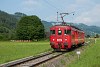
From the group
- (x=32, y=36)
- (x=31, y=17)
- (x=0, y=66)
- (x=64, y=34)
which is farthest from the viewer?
(x=31, y=17)

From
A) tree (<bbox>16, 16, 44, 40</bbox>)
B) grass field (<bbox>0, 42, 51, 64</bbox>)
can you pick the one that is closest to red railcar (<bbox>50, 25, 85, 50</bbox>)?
grass field (<bbox>0, 42, 51, 64</bbox>)

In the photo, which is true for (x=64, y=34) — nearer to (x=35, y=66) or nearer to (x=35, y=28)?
(x=35, y=66)

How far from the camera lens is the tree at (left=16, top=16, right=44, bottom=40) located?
109 meters

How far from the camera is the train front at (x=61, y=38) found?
33.8m

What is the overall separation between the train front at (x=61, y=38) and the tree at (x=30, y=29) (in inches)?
2892

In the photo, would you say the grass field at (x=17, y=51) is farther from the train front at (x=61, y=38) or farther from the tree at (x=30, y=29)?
the tree at (x=30, y=29)

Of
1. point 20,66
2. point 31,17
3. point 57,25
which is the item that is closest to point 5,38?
point 31,17

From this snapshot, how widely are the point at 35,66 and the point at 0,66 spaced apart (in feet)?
7.55

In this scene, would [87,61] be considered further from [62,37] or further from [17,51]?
[17,51]

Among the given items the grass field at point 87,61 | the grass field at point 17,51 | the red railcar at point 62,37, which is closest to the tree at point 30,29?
the grass field at point 17,51

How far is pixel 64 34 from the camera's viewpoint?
34.0 m

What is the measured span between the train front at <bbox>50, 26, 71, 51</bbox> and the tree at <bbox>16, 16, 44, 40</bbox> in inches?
2892

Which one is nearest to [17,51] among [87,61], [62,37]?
[62,37]

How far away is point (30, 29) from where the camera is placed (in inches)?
4382
